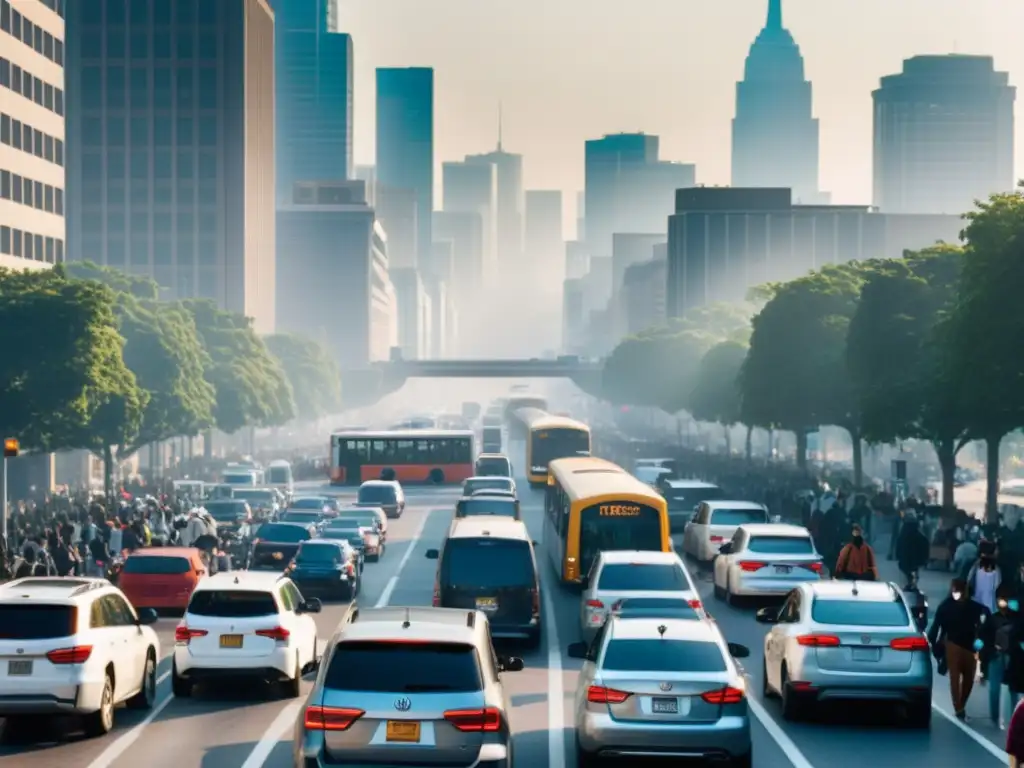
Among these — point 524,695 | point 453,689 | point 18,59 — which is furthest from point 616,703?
point 18,59

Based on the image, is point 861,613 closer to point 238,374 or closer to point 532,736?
point 532,736

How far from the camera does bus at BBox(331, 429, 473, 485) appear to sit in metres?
89.6

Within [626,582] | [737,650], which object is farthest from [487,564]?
[737,650]

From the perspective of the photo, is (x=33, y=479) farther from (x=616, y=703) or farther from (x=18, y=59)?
(x=616, y=703)

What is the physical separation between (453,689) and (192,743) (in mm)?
6675

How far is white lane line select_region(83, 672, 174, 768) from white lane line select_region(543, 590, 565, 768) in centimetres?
438

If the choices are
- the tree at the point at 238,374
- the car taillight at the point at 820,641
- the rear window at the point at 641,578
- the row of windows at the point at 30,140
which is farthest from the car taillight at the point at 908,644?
the tree at the point at 238,374

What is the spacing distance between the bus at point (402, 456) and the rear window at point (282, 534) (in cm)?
4436

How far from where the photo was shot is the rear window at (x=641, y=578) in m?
29.1

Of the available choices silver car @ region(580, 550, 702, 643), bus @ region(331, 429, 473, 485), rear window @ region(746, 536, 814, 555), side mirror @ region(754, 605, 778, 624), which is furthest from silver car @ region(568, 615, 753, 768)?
→ bus @ region(331, 429, 473, 485)

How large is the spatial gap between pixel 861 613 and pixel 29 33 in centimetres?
8486

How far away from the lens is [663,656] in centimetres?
1858

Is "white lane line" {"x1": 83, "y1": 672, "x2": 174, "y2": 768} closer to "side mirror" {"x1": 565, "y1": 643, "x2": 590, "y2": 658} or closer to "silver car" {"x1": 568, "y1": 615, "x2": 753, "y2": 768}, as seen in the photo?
"side mirror" {"x1": 565, "y1": 643, "x2": 590, "y2": 658}

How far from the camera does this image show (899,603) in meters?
22.6
